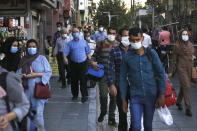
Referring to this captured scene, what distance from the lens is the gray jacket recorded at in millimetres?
3229

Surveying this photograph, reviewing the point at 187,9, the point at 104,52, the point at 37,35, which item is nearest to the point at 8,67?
the point at 104,52

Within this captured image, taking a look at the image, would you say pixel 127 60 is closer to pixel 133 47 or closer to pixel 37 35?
pixel 133 47

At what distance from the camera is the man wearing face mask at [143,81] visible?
4.81 m

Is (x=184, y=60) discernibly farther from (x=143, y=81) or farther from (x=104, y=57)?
(x=143, y=81)

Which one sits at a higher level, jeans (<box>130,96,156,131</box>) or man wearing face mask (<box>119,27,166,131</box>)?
man wearing face mask (<box>119,27,166,131</box>)

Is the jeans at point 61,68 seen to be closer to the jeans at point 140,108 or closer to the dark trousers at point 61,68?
the dark trousers at point 61,68

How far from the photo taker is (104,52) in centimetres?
738

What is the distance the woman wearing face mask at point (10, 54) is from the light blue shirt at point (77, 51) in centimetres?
347

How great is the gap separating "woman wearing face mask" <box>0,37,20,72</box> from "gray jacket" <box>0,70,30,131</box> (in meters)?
2.75

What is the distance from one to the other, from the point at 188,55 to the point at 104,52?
2.12 m

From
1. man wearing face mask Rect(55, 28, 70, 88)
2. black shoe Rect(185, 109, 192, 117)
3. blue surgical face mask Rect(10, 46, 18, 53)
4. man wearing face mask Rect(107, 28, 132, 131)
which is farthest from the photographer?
man wearing face mask Rect(55, 28, 70, 88)

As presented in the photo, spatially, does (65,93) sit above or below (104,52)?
below

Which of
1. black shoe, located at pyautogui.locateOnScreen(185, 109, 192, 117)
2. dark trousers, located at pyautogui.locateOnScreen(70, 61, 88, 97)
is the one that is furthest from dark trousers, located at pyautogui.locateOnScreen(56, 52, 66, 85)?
black shoe, located at pyautogui.locateOnScreen(185, 109, 192, 117)

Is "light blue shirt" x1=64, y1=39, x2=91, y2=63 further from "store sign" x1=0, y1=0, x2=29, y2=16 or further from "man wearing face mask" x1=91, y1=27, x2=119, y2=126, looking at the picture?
"store sign" x1=0, y1=0, x2=29, y2=16
